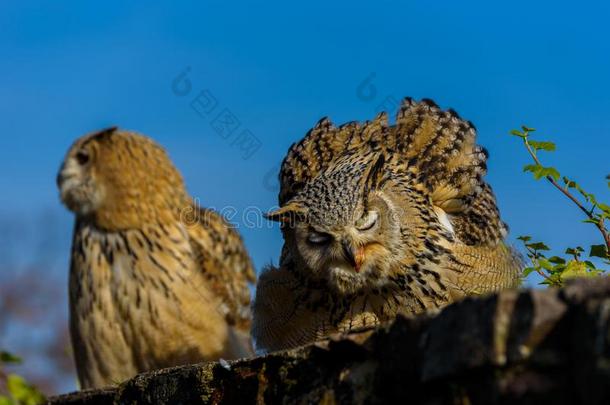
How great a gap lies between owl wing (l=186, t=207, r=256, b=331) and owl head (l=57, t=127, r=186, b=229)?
1.15 ft

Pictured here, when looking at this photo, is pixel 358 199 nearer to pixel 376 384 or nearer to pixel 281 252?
pixel 281 252

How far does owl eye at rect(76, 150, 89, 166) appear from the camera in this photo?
8219mm

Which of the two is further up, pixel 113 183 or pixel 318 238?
pixel 113 183

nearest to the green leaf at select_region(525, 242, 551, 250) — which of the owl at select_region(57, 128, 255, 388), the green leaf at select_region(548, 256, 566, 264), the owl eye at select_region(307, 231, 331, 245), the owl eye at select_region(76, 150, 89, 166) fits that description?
→ the green leaf at select_region(548, 256, 566, 264)

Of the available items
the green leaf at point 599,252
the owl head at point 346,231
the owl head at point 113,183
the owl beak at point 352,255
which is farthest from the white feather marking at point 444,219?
the owl head at point 113,183

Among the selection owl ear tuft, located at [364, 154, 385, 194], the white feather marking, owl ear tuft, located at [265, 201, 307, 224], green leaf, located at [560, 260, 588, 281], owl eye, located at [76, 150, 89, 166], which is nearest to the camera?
green leaf, located at [560, 260, 588, 281]

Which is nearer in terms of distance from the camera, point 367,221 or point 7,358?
point 7,358

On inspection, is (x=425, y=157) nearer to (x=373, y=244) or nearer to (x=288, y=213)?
(x=373, y=244)

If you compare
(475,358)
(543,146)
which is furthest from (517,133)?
(475,358)

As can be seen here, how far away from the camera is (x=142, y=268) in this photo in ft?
25.3

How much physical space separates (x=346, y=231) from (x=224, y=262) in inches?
96.8

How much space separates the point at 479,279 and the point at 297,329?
1.33 m

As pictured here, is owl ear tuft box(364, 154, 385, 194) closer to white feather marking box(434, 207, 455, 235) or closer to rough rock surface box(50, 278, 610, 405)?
Answer: white feather marking box(434, 207, 455, 235)

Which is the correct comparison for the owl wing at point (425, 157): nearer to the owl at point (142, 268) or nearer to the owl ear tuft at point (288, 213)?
the owl ear tuft at point (288, 213)
